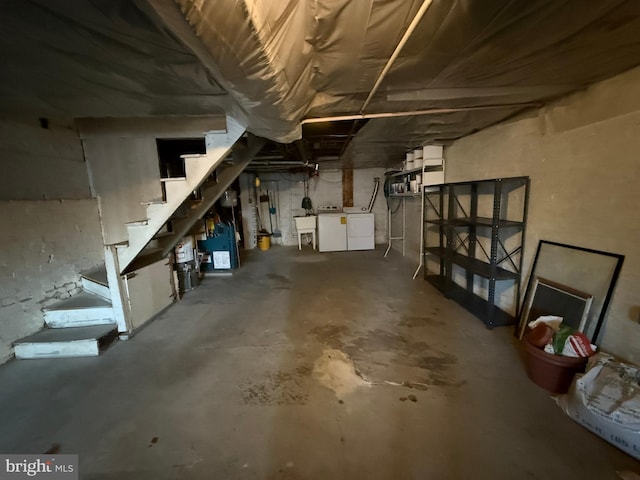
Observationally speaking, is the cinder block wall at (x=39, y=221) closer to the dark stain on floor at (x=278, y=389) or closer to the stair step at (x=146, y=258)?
the stair step at (x=146, y=258)

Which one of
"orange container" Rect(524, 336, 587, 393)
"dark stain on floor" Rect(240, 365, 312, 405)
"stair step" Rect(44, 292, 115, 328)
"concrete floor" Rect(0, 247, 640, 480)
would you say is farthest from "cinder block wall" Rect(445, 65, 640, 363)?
"stair step" Rect(44, 292, 115, 328)

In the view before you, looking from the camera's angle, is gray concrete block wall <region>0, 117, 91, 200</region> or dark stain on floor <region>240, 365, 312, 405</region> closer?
dark stain on floor <region>240, 365, 312, 405</region>

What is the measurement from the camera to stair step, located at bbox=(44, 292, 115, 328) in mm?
2457

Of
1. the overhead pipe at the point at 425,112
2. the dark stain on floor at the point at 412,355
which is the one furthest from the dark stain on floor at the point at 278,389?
the overhead pipe at the point at 425,112

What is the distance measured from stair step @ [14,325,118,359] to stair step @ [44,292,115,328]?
5.5 inches

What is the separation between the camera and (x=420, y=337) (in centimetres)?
241

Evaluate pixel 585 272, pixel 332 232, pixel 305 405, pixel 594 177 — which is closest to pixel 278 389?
pixel 305 405

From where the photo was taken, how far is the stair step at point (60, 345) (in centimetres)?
223

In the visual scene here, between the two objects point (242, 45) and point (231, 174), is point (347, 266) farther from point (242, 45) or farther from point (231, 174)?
point (242, 45)

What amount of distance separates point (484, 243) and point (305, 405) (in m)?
2.64

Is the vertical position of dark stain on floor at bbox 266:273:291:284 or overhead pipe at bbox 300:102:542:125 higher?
overhead pipe at bbox 300:102:542:125

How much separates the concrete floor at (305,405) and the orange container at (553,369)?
0.27 feet

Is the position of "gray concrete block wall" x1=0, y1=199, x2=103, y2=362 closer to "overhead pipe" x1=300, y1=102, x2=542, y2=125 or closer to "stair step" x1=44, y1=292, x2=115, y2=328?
"stair step" x1=44, y1=292, x2=115, y2=328

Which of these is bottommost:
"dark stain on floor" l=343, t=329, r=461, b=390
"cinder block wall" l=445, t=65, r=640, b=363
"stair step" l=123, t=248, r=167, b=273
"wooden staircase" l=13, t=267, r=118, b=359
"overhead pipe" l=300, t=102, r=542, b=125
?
"dark stain on floor" l=343, t=329, r=461, b=390
